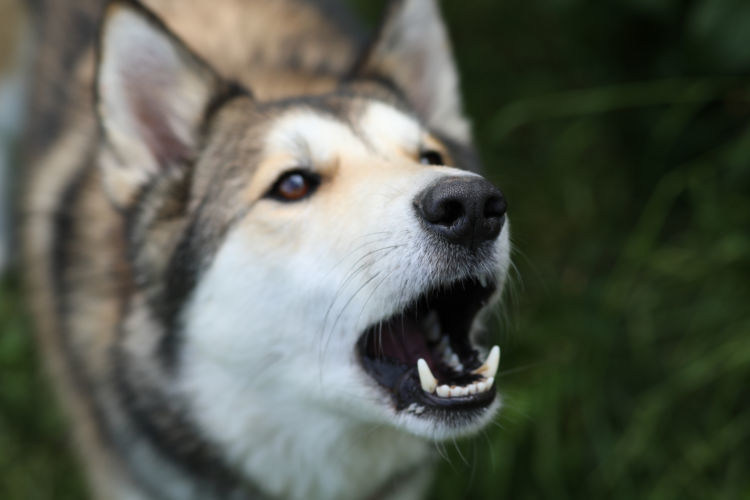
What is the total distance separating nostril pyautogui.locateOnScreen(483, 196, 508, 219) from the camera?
2.11 m

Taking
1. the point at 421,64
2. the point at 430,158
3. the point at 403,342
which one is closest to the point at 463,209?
the point at 403,342

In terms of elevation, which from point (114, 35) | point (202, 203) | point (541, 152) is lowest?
point (541, 152)

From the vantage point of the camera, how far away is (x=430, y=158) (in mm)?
2729

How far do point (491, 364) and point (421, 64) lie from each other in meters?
1.33

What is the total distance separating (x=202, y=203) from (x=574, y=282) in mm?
2234

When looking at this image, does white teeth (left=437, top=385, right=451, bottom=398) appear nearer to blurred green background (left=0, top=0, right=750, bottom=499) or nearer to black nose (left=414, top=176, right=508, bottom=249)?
black nose (left=414, top=176, right=508, bottom=249)

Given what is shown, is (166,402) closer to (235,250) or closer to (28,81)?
(235,250)

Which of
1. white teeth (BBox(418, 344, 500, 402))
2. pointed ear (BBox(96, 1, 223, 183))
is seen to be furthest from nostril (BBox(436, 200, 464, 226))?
pointed ear (BBox(96, 1, 223, 183))

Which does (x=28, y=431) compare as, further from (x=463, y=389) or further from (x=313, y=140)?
(x=463, y=389)

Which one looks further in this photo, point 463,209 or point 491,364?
point 491,364

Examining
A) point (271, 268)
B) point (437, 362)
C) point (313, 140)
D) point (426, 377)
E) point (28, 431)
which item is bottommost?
point (28, 431)

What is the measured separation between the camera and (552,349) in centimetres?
382

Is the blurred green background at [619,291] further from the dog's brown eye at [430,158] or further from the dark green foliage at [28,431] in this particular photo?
→ the dog's brown eye at [430,158]

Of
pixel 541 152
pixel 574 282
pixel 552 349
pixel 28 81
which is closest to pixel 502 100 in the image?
pixel 541 152
